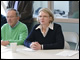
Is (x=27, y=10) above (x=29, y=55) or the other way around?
above

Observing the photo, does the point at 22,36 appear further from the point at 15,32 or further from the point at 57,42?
the point at 57,42

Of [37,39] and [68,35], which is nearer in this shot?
[37,39]

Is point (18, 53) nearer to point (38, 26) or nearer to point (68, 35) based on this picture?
point (38, 26)

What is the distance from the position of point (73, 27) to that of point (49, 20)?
4.68 ft

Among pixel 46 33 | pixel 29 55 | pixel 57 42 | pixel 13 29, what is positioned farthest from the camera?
pixel 13 29

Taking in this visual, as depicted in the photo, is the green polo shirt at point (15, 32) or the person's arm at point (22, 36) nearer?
the person's arm at point (22, 36)

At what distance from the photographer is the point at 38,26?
250cm

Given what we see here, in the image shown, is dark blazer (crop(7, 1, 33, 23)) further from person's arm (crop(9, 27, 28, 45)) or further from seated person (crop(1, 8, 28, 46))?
person's arm (crop(9, 27, 28, 45))

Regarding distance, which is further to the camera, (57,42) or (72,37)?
(72,37)

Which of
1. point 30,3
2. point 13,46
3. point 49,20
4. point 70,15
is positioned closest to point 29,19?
point 30,3

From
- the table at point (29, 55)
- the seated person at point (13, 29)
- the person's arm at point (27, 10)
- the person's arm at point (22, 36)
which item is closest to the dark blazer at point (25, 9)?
the person's arm at point (27, 10)

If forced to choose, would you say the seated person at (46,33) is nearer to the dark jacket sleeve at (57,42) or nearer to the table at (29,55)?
the dark jacket sleeve at (57,42)

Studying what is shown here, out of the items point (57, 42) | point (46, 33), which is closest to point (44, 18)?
point (46, 33)

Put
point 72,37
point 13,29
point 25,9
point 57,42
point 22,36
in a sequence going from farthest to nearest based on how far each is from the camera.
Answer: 1. point 25,9
2. point 72,37
3. point 13,29
4. point 22,36
5. point 57,42
